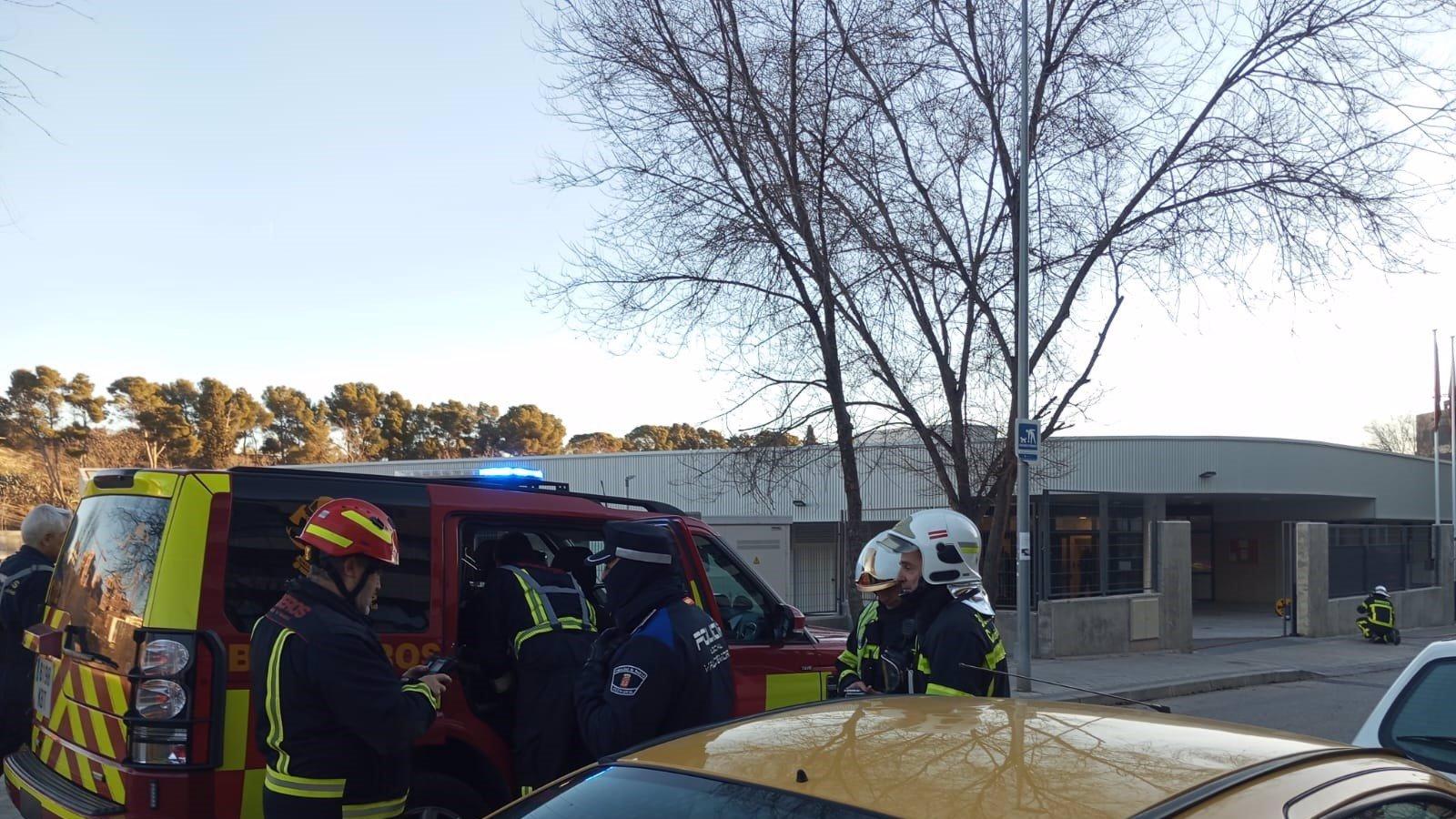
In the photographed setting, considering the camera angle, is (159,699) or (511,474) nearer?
(159,699)

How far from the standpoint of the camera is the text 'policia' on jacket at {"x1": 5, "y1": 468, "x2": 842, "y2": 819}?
4363mm

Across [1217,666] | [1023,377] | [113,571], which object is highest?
[1023,377]

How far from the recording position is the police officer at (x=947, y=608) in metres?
4.64

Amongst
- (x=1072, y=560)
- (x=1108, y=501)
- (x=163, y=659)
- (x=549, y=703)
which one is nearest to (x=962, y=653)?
(x=549, y=703)

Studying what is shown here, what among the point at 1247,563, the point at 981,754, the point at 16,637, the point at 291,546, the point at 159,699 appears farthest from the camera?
the point at 1247,563

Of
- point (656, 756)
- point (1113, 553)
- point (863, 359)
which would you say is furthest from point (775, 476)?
point (656, 756)

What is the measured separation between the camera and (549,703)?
15.8 ft

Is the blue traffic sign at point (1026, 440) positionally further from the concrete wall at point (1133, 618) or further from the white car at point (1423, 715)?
the white car at point (1423, 715)

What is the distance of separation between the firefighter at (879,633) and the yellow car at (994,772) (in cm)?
227

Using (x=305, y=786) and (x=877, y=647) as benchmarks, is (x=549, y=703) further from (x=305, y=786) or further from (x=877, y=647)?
(x=877, y=647)

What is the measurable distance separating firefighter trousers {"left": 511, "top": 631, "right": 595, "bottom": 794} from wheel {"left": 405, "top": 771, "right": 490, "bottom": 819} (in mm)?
304

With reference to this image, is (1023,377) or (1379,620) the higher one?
(1023,377)

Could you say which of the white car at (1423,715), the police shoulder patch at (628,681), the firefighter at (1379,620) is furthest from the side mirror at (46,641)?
the firefighter at (1379,620)

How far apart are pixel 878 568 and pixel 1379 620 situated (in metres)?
21.5
